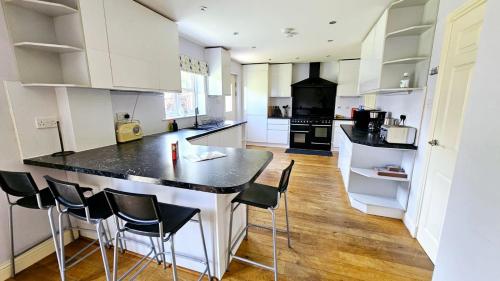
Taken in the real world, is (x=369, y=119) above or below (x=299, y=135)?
above

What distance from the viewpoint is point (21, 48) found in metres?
1.63

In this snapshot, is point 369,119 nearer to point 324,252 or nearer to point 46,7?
point 324,252

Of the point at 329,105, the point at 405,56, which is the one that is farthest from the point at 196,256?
the point at 329,105

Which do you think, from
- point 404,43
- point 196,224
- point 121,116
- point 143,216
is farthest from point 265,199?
point 404,43

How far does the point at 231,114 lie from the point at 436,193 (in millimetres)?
4627

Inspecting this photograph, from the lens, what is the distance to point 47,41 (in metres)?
1.80

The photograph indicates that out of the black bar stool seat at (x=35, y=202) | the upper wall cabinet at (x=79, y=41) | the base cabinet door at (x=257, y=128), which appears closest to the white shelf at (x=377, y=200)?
the upper wall cabinet at (x=79, y=41)

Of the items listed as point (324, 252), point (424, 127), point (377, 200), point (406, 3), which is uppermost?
point (406, 3)

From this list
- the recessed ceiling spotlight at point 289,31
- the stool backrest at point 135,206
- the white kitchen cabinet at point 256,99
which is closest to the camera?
the stool backrest at point 135,206

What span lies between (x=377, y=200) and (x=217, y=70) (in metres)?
3.50

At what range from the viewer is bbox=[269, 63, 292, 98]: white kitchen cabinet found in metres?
5.98

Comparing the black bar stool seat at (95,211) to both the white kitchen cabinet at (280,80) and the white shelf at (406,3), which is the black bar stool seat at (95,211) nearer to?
the white shelf at (406,3)

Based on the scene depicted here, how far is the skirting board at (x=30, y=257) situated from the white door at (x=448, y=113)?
3.43 meters

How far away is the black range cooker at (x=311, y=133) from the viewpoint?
5656 millimetres
